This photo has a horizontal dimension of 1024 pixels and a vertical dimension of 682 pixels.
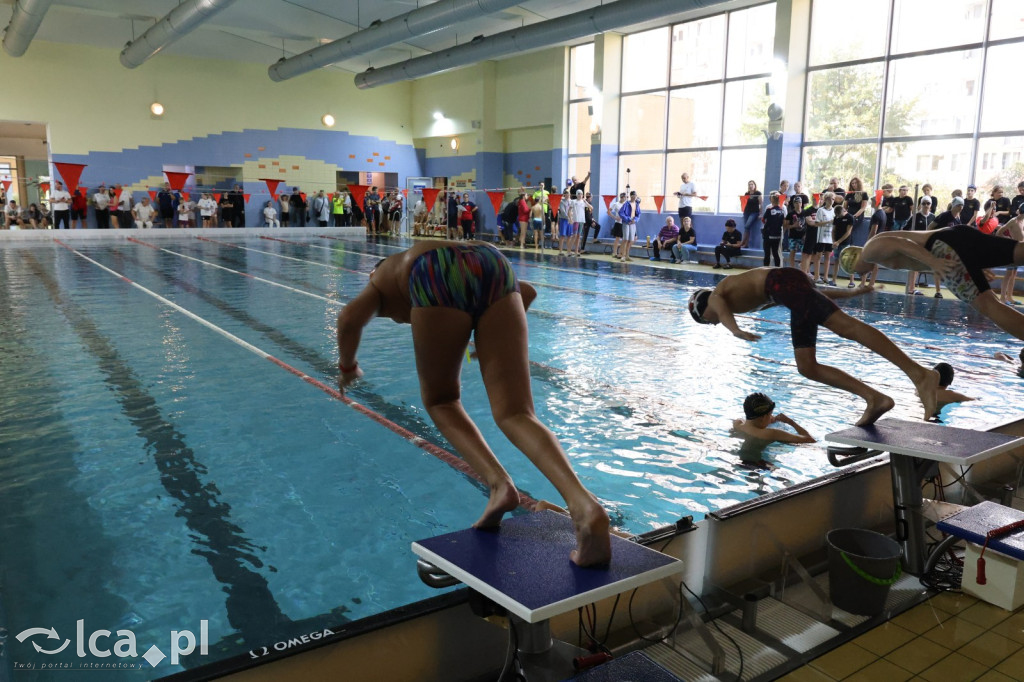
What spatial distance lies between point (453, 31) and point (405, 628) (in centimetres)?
1971

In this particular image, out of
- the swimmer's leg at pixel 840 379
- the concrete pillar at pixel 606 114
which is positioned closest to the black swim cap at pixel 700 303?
the swimmer's leg at pixel 840 379

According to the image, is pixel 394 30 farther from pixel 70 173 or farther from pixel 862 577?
pixel 862 577

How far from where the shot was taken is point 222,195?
2405 cm

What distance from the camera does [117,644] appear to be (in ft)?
7.64

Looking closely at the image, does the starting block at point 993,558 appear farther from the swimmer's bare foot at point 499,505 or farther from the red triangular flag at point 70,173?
the red triangular flag at point 70,173

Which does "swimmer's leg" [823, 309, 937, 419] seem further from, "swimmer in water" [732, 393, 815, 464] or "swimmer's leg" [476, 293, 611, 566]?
"swimmer's leg" [476, 293, 611, 566]

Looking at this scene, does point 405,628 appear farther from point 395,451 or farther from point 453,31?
point 453,31

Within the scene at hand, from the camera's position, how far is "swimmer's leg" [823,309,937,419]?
11.3 feet

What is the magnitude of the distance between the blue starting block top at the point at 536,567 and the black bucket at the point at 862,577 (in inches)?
42.2

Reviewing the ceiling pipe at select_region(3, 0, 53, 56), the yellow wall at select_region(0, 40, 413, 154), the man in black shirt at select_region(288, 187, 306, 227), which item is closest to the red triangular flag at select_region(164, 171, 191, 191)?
the yellow wall at select_region(0, 40, 413, 154)

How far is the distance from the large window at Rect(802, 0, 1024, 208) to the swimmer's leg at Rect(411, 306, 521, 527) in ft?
45.5

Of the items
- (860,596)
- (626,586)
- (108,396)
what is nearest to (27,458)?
(108,396)

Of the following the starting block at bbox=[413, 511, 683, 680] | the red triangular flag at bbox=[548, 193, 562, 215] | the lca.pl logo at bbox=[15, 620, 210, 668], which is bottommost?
the lca.pl logo at bbox=[15, 620, 210, 668]

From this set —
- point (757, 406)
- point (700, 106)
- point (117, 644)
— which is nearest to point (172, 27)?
point (700, 106)
